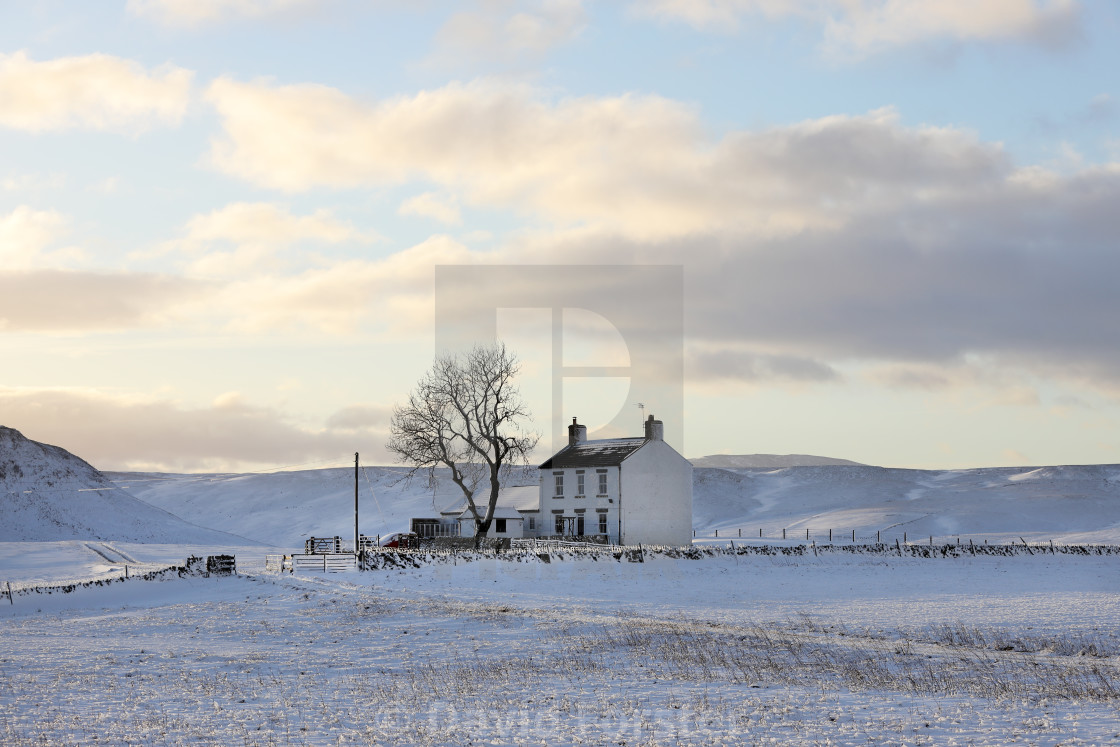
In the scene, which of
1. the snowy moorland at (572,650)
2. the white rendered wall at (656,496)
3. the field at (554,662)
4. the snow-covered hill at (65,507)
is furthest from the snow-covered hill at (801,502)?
the field at (554,662)

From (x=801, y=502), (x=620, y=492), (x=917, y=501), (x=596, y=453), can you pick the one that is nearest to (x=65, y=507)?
(x=596, y=453)

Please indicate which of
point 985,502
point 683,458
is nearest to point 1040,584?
point 683,458

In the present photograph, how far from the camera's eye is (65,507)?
102m

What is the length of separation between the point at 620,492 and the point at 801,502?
70280 mm

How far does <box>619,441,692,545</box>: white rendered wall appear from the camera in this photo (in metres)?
69.8

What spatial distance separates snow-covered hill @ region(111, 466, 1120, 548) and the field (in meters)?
52.1

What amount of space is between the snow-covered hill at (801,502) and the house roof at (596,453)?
2543cm

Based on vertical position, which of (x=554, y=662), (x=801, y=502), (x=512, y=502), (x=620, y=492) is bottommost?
(x=554, y=662)

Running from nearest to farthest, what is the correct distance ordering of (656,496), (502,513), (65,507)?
(656,496) → (502,513) → (65,507)

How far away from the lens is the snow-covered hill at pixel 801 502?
343ft

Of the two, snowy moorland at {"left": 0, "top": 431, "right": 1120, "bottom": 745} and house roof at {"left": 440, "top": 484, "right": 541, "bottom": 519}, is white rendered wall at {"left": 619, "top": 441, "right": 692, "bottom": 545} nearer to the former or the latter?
house roof at {"left": 440, "top": 484, "right": 541, "bottom": 519}

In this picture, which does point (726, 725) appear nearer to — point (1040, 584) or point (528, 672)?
point (528, 672)

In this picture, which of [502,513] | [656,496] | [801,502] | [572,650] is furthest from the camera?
[801,502]

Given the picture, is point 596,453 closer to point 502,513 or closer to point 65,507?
point 502,513
